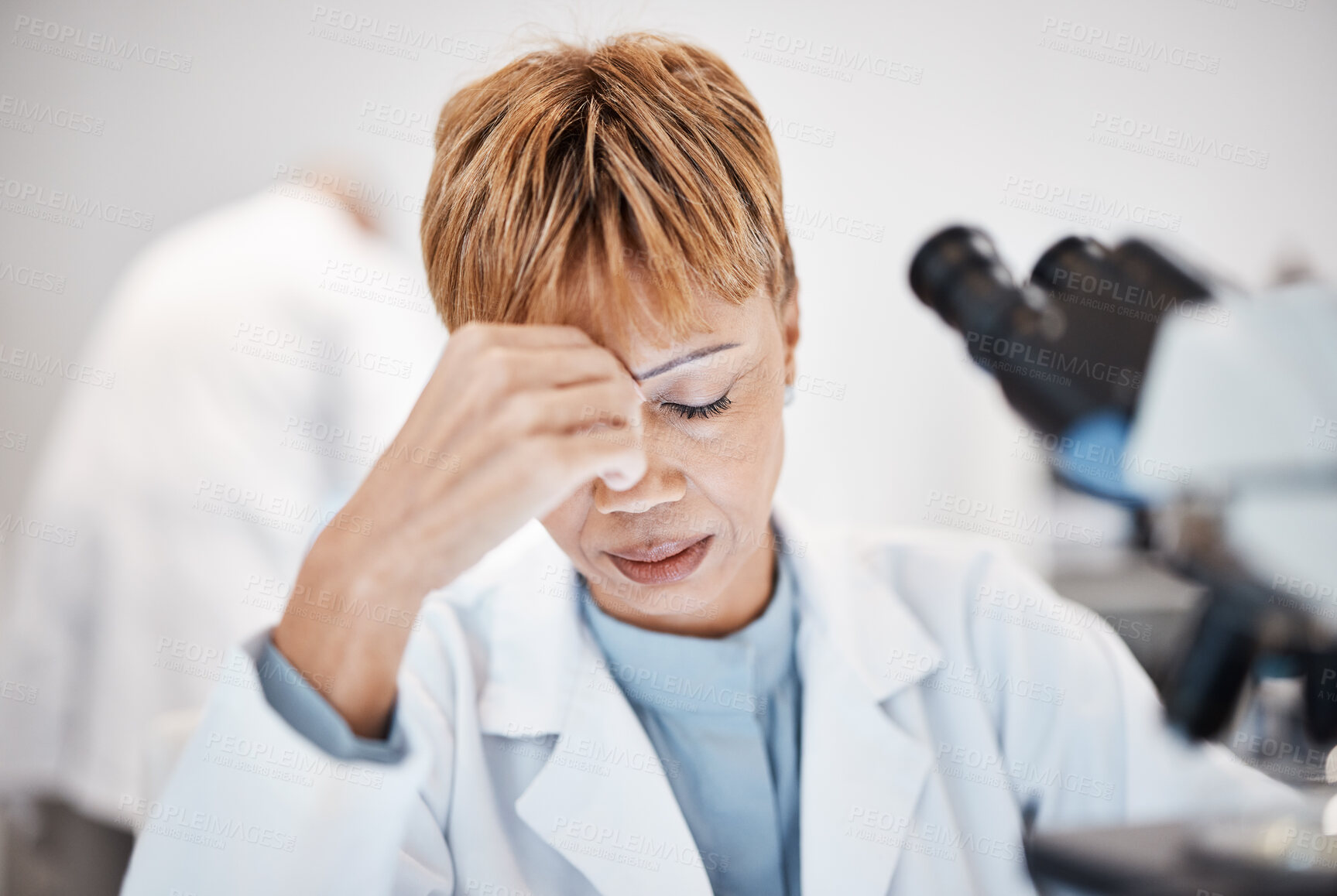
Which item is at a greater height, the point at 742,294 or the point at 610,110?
the point at 610,110

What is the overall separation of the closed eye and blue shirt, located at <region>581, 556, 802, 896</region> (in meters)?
0.26

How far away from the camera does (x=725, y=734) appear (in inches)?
36.6

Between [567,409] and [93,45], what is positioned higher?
[93,45]

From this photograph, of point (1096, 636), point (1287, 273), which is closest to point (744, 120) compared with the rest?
point (1096, 636)

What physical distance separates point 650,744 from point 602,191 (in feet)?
1.80

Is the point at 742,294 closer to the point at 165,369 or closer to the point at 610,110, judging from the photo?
the point at 610,110

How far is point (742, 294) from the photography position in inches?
32.2

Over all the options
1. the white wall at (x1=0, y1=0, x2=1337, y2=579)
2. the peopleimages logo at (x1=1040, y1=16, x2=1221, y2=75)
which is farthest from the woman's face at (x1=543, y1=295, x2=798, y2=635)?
the peopleimages logo at (x1=1040, y1=16, x2=1221, y2=75)

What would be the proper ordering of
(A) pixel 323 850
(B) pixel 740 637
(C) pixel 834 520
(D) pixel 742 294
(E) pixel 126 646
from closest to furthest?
(A) pixel 323 850
(D) pixel 742 294
(B) pixel 740 637
(E) pixel 126 646
(C) pixel 834 520

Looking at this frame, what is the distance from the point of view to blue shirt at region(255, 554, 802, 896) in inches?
35.8

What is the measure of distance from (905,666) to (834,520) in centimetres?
65

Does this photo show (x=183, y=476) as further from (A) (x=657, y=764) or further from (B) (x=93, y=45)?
(A) (x=657, y=764)

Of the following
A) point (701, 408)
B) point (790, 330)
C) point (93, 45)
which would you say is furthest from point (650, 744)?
point (93, 45)

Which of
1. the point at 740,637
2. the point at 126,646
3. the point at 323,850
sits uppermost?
the point at 740,637
